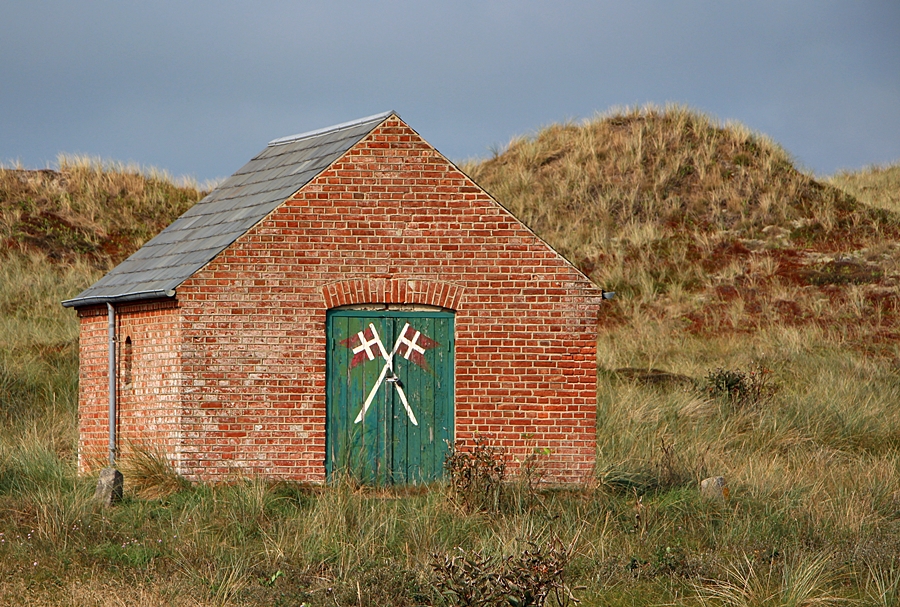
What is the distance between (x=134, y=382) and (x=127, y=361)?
21.2 inches

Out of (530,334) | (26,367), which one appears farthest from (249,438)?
(26,367)

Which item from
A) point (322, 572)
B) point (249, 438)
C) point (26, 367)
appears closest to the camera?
point (322, 572)

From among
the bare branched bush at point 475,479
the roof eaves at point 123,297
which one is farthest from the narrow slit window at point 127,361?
the bare branched bush at point 475,479

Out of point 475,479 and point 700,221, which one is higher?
point 700,221

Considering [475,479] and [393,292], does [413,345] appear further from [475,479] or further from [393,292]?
[475,479]

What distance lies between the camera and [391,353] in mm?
12258

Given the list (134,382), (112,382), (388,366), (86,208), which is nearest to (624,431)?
(388,366)

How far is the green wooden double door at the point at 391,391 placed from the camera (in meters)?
12.2

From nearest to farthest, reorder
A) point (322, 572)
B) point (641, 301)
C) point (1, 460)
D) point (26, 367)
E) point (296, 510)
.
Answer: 1. point (322, 572)
2. point (296, 510)
3. point (1, 460)
4. point (26, 367)
5. point (641, 301)

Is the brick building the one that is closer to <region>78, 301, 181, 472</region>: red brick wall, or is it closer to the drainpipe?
<region>78, 301, 181, 472</region>: red brick wall

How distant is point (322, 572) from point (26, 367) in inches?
441

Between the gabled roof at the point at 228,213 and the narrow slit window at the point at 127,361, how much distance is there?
620mm

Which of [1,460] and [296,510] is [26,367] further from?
[296,510]

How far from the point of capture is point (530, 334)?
40.6 ft
